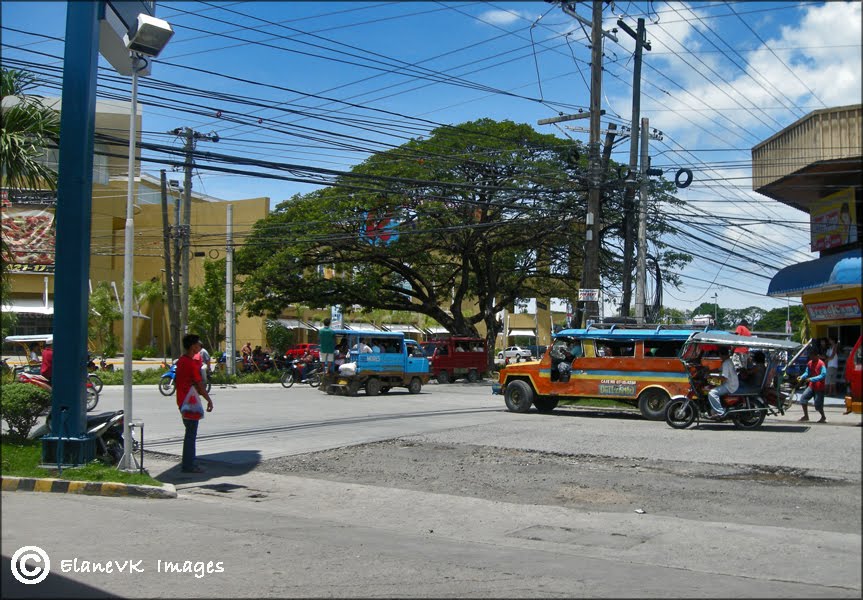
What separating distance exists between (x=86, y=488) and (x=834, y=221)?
899 centimetres

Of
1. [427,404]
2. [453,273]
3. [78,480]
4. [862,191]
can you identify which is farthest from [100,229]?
[862,191]

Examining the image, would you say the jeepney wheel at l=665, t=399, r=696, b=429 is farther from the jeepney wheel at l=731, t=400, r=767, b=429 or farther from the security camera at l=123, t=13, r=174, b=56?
the security camera at l=123, t=13, r=174, b=56

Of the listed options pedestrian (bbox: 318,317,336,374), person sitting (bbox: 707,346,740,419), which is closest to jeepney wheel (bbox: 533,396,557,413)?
person sitting (bbox: 707,346,740,419)

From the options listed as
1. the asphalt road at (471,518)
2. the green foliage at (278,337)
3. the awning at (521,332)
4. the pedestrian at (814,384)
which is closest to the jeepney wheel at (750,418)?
the asphalt road at (471,518)

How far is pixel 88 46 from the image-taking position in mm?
10422

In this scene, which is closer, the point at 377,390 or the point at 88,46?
the point at 88,46

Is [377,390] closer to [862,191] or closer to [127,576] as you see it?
[127,576]

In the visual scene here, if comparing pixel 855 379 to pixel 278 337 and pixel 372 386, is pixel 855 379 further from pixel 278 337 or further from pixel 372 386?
pixel 278 337

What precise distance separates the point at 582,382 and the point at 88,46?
1298cm

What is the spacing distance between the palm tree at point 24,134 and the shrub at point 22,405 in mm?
3287

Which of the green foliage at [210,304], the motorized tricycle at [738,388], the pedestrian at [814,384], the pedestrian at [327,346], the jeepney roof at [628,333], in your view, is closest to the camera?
the pedestrian at [814,384]

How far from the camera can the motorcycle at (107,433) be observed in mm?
11320

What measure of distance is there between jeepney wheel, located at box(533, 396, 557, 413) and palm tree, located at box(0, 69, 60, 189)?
1271 cm

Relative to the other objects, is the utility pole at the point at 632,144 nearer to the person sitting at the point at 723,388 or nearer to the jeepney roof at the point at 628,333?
the jeepney roof at the point at 628,333
